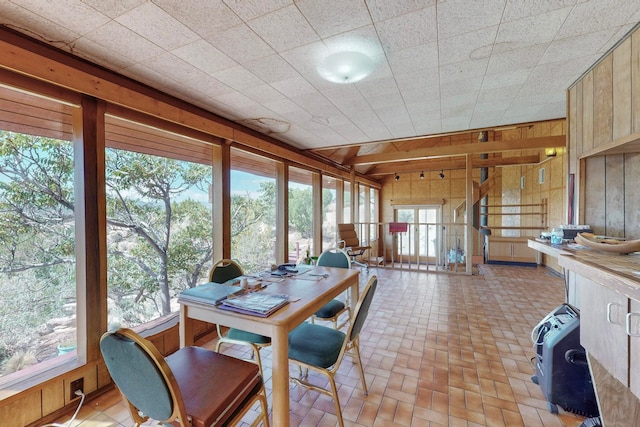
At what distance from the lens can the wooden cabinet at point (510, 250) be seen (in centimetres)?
595

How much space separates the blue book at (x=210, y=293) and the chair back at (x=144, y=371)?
542 millimetres

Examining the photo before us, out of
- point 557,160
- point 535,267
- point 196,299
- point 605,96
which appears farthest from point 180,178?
point 535,267

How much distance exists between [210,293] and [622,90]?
10.1 ft

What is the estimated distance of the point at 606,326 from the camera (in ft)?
3.68

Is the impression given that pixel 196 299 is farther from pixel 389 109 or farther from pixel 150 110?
pixel 389 109

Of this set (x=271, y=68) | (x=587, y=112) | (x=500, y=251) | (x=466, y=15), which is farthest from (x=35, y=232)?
(x=500, y=251)

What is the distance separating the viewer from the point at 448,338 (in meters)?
2.67

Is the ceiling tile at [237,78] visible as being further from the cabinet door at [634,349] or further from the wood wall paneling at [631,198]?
the wood wall paneling at [631,198]

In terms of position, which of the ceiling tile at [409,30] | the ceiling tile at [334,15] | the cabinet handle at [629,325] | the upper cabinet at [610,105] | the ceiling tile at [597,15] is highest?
the ceiling tile at [597,15]

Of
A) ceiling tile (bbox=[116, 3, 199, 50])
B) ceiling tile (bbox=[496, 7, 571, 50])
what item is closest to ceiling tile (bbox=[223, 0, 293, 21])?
ceiling tile (bbox=[116, 3, 199, 50])

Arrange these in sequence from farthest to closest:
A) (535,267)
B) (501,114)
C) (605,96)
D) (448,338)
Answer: (535,267) < (501,114) < (448,338) < (605,96)

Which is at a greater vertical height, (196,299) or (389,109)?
(389,109)

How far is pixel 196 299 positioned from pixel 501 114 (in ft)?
12.4

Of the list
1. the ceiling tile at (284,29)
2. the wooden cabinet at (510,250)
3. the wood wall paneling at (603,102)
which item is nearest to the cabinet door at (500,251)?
the wooden cabinet at (510,250)
